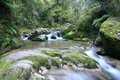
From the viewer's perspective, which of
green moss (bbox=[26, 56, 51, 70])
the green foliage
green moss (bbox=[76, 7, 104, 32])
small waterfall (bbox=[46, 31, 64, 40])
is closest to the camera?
the green foliage

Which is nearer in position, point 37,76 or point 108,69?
point 37,76

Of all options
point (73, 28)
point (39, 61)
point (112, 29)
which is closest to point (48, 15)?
point (73, 28)

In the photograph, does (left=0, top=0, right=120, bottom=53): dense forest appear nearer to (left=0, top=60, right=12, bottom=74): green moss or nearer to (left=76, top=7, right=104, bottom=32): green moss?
Result: (left=76, top=7, right=104, bottom=32): green moss

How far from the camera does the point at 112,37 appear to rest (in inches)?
348

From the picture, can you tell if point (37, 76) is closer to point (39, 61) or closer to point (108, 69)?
point (39, 61)

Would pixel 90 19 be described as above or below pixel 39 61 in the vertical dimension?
above

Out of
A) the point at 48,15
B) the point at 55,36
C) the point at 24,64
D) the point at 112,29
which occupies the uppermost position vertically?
the point at 48,15

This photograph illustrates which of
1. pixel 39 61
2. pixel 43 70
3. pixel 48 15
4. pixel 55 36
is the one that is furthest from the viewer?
pixel 48 15

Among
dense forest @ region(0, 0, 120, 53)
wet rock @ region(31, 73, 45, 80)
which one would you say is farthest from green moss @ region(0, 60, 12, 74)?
dense forest @ region(0, 0, 120, 53)

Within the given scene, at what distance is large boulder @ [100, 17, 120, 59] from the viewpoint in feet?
28.9

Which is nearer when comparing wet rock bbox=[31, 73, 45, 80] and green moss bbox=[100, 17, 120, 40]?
wet rock bbox=[31, 73, 45, 80]

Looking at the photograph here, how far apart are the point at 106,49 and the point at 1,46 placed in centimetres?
518

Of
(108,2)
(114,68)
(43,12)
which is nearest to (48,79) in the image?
(114,68)

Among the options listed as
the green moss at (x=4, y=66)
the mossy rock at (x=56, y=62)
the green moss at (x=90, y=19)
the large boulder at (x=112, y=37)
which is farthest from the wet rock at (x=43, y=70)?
the green moss at (x=90, y=19)
